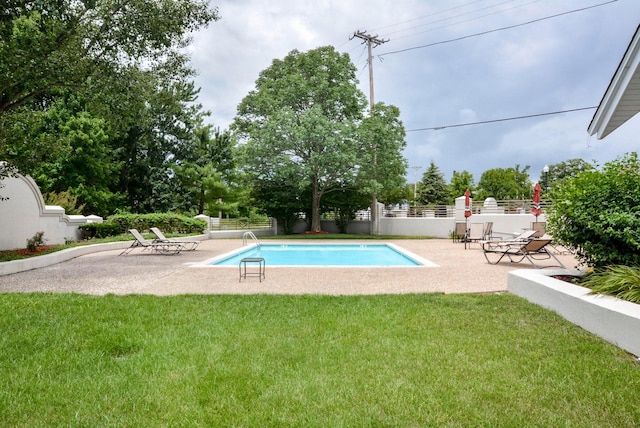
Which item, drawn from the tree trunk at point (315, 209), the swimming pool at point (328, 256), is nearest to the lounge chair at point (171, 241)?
the swimming pool at point (328, 256)

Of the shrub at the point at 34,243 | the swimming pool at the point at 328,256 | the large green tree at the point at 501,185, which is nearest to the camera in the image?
the shrub at the point at 34,243

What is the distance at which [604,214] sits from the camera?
5.08 meters

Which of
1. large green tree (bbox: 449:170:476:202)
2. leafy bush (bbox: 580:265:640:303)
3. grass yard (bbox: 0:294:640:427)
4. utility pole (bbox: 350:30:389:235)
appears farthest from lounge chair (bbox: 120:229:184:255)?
large green tree (bbox: 449:170:476:202)

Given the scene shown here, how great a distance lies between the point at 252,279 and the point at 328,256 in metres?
6.98

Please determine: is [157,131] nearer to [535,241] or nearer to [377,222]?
[377,222]

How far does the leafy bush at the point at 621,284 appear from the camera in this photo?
4254 mm

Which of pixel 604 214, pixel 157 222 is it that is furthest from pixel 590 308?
pixel 157 222

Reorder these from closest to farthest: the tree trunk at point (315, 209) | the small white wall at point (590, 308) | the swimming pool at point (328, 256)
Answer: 1. the small white wall at point (590, 308)
2. the swimming pool at point (328, 256)
3. the tree trunk at point (315, 209)

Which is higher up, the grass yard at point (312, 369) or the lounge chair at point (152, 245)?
the lounge chair at point (152, 245)

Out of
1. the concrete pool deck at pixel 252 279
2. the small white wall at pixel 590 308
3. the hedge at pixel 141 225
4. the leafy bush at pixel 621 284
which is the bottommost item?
the concrete pool deck at pixel 252 279

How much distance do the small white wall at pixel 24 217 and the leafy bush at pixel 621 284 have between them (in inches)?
564

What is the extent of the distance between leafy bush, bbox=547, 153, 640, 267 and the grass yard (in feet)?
4.28

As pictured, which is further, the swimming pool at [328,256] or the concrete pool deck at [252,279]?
the swimming pool at [328,256]

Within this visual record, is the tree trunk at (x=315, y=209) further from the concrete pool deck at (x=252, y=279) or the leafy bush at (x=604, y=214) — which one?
the leafy bush at (x=604, y=214)
